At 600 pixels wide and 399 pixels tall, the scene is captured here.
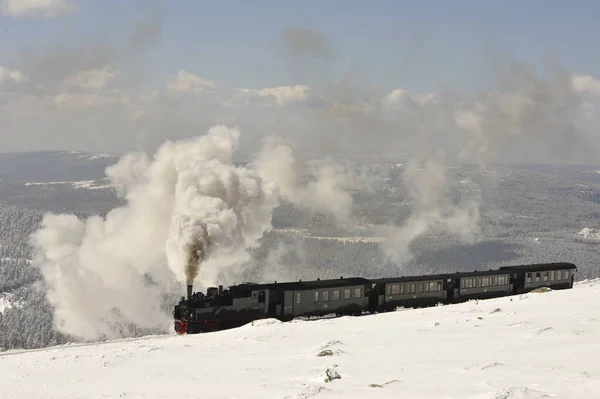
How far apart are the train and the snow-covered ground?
3.96 meters

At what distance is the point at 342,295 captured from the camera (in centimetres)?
4234

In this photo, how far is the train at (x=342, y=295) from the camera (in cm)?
3534

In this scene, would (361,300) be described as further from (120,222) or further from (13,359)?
(120,222)

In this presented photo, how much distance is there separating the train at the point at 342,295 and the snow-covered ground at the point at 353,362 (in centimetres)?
396

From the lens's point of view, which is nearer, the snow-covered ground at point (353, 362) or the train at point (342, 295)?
the snow-covered ground at point (353, 362)

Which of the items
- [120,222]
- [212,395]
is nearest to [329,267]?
[120,222]

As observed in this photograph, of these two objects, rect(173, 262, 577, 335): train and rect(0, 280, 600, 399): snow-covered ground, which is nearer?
rect(0, 280, 600, 399): snow-covered ground

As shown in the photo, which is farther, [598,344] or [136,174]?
[136,174]

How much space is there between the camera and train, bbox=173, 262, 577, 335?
116 feet

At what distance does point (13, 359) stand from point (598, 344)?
81.0 feet

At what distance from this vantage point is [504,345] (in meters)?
22.3

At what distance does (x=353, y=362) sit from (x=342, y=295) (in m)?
21.2

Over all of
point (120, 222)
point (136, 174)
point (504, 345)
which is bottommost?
point (504, 345)

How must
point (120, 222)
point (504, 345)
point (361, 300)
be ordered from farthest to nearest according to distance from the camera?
point (120, 222), point (361, 300), point (504, 345)
